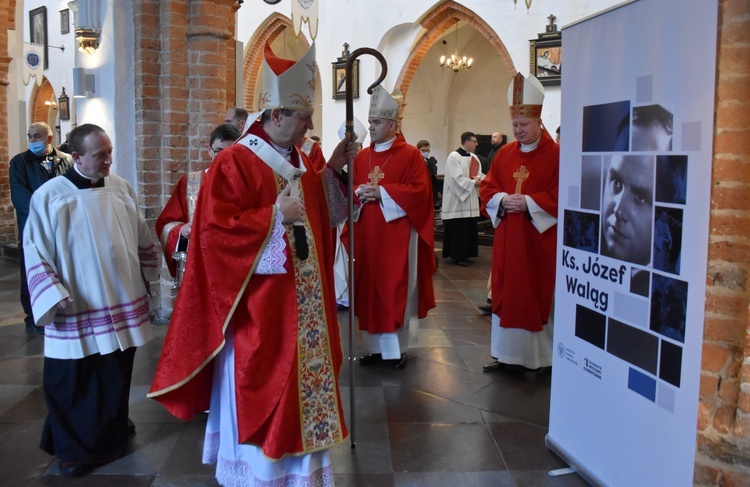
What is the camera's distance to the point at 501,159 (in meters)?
4.54

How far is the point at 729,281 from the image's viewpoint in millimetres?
2240

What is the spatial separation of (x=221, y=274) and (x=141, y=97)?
134 inches

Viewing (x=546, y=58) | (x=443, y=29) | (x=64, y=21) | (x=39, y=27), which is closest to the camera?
(x=546, y=58)

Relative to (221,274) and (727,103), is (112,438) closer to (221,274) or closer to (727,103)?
(221,274)

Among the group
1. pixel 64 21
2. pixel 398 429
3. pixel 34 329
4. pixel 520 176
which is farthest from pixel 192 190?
pixel 64 21

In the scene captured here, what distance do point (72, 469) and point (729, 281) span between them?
2.80m

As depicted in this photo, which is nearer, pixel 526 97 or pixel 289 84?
pixel 289 84

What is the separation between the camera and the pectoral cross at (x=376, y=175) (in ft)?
15.2

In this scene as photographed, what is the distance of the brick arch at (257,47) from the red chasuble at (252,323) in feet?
43.8

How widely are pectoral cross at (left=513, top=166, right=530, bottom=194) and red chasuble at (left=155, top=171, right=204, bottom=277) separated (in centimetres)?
201

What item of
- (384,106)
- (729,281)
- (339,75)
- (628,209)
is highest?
(339,75)

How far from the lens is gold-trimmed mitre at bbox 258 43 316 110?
2574mm

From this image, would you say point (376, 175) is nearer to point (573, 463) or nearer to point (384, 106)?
point (384, 106)

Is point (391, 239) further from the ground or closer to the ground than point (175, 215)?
closer to the ground
